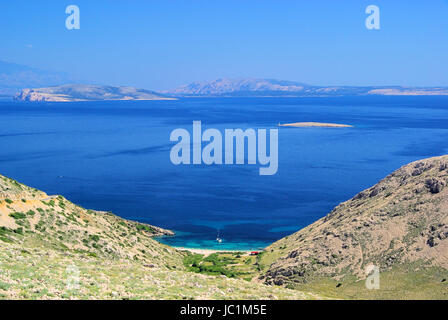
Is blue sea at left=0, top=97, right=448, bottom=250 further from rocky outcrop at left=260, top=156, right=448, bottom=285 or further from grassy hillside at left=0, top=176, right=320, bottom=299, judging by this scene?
grassy hillside at left=0, top=176, right=320, bottom=299

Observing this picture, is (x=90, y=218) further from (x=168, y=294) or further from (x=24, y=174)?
(x=24, y=174)

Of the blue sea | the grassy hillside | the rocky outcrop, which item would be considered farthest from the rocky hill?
the blue sea

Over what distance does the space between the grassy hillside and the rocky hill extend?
7.25 metres

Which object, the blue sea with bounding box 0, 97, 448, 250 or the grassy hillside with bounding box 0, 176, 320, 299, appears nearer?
the grassy hillside with bounding box 0, 176, 320, 299

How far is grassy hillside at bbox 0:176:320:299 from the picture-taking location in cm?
1873

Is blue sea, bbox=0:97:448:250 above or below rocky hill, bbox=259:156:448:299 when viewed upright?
above

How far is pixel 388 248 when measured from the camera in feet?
111

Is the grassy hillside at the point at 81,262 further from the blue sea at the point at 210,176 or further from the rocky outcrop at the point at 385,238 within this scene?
the blue sea at the point at 210,176

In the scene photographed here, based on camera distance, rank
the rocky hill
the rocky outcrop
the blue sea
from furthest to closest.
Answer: the blue sea
the rocky outcrop
the rocky hill

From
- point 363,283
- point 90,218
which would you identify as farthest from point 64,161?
point 363,283

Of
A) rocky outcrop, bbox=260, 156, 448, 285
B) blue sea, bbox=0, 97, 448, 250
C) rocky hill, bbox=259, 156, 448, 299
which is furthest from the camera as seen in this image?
blue sea, bbox=0, 97, 448, 250

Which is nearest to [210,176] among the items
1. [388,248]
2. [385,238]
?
[385,238]

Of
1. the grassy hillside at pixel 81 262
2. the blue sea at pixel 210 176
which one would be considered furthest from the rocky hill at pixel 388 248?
the blue sea at pixel 210 176

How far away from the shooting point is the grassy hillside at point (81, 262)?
18.7 m
